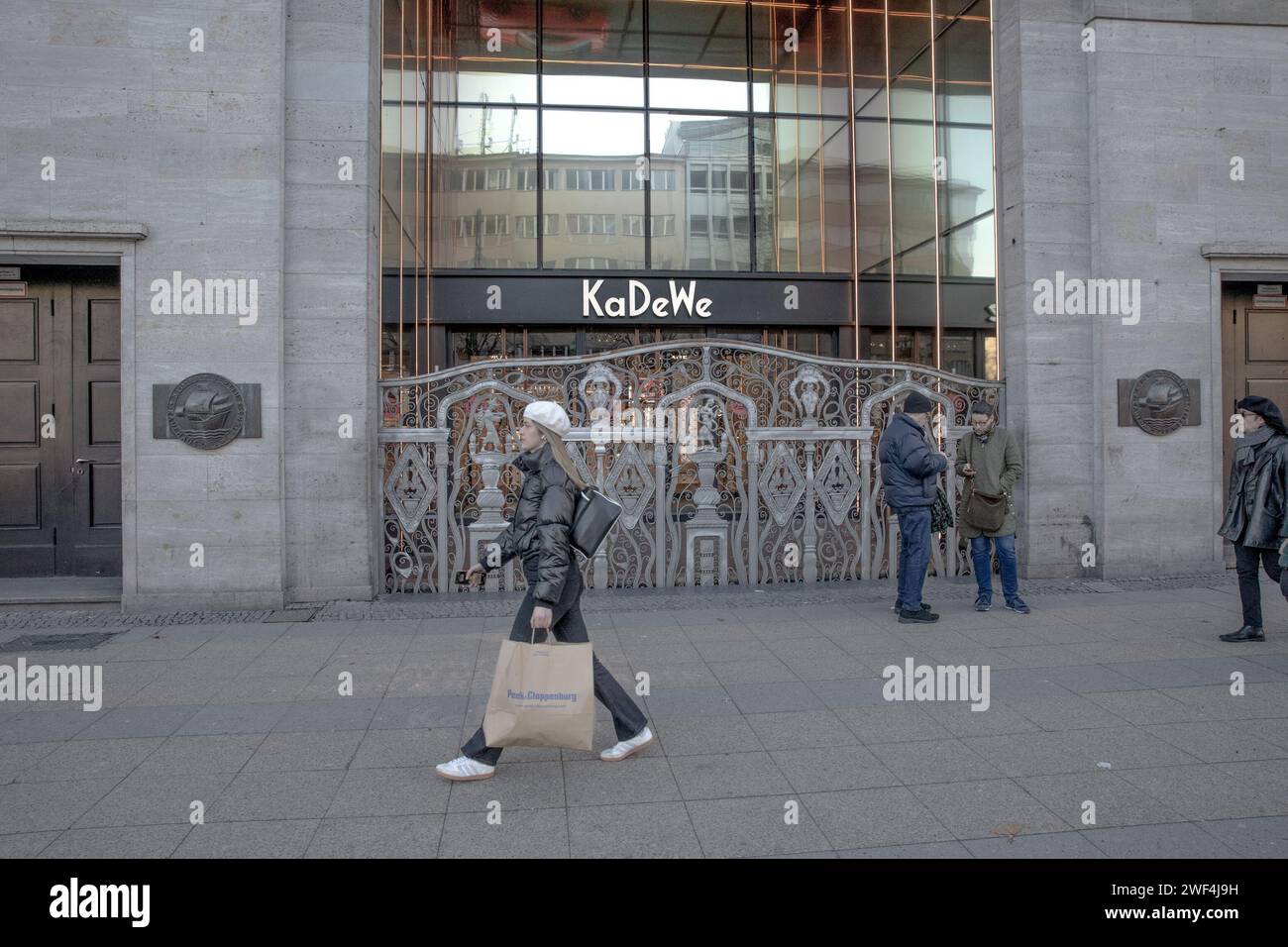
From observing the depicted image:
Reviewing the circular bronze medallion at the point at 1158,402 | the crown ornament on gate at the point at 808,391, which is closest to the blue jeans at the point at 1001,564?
the crown ornament on gate at the point at 808,391

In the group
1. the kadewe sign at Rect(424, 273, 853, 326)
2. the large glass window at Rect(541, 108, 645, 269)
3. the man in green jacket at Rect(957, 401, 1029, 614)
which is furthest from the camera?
the large glass window at Rect(541, 108, 645, 269)

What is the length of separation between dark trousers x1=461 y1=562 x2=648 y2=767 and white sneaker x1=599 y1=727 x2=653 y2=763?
0.03 m

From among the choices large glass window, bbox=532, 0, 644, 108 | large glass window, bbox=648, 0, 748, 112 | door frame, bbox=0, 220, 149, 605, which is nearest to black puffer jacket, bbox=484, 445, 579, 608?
door frame, bbox=0, 220, 149, 605

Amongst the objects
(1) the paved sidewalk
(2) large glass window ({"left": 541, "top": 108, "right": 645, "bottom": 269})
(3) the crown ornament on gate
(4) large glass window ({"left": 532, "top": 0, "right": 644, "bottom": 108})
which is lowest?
(1) the paved sidewalk

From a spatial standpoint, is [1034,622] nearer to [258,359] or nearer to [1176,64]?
[1176,64]

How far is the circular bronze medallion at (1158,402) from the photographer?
1002 centimetres

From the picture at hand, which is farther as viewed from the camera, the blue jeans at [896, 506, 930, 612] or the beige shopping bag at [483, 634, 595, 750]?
the blue jeans at [896, 506, 930, 612]

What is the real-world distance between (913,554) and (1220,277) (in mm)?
5344

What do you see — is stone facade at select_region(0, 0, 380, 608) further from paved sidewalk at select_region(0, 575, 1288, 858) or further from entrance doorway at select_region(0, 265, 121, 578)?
entrance doorway at select_region(0, 265, 121, 578)

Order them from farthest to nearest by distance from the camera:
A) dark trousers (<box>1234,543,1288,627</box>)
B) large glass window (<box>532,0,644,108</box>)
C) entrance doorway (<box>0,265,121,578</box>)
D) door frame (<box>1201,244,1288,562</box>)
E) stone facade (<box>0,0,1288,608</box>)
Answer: large glass window (<box>532,0,644,108</box>)
door frame (<box>1201,244,1288,562</box>)
entrance doorway (<box>0,265,121,578</box>)
stone facade (<box>0,0,1288,608</box>)
dark trousers (<box>1234,543,1288,627</box>)

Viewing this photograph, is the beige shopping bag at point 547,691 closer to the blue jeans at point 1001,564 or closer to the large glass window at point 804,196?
the blue jeans at point 1001,564

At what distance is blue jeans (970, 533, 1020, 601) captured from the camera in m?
8.52

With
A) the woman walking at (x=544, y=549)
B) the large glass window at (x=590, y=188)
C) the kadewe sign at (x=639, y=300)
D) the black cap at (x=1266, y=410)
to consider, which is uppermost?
the large glass window at (x=590, y=188)

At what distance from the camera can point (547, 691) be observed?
14.0 feet
